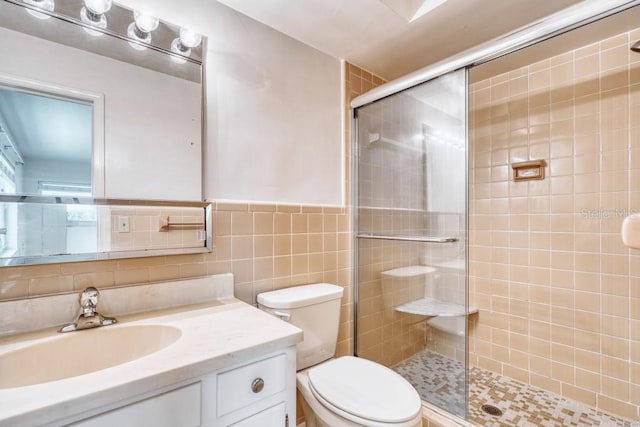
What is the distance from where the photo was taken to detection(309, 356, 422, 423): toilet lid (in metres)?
1.06

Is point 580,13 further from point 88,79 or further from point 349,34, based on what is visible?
point 88,79

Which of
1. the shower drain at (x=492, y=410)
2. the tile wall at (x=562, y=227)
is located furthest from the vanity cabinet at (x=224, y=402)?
the tile wall at (x=562, y=227)

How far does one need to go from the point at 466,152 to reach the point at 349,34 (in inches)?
35.0

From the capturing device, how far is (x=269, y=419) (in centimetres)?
90

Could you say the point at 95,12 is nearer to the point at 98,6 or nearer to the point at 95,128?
the point at 98,6

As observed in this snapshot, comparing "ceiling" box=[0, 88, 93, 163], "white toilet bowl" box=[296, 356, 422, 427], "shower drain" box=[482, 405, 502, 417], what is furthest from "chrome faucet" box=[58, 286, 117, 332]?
"shower drain" box=[482, 405, 502, 417]

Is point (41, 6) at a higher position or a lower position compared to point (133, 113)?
higher

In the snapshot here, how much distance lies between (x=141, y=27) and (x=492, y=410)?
8.47 ft

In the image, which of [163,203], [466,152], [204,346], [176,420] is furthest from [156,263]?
[466,152]

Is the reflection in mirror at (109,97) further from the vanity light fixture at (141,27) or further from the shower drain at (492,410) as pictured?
the shower drain at (492,410)

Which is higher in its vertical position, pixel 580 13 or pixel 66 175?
pixel 580 13

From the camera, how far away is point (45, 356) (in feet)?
2.87

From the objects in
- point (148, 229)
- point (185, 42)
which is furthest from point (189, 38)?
point (148, 229)

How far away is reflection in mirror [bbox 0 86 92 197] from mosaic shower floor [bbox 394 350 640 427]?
174cm
